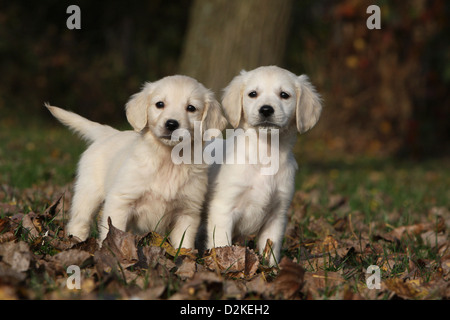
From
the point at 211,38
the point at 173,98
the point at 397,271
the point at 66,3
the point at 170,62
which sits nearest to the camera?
the point at 397,271

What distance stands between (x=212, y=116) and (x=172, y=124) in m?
0.34

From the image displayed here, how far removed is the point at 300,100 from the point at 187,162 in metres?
0.76

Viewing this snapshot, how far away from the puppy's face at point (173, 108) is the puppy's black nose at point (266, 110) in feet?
0.87

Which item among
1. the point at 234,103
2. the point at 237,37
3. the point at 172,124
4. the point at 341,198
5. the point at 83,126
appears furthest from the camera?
the point at 237,37

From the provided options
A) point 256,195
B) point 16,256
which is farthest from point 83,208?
point 16,256

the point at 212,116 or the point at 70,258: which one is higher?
the point at 212,116

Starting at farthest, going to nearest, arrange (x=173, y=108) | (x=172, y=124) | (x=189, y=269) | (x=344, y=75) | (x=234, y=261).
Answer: (x=344, y=75)
(x=173, y=108)
(x=172, y=124)
(x=234, y=261)
(x=189, y=269)

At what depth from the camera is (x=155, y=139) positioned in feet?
10.7

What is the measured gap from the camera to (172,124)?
3.11m

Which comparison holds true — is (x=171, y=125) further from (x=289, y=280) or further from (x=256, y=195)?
(x=289, y=280)

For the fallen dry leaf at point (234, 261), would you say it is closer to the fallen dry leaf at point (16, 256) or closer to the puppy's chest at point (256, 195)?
the puppy's chest at point (256, 195)

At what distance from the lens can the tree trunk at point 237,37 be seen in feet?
22.9
